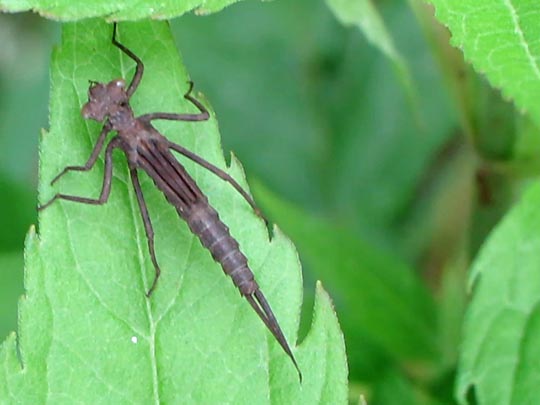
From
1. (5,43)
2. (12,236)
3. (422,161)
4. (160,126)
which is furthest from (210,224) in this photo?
(5,43)

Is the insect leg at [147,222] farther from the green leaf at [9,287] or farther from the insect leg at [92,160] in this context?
the green leaf at [9,287]

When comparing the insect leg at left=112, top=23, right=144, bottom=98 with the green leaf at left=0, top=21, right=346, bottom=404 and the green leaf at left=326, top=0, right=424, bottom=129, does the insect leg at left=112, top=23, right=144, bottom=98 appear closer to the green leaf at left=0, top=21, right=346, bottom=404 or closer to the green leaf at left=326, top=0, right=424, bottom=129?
the green leaf at left=0, top=21, right=346, bottom=404

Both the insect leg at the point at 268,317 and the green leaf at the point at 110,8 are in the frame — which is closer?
the green leaf at the point at 110,8

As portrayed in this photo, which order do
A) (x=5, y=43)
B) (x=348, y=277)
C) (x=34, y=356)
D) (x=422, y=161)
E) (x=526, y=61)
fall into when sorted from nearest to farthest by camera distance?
(x=34, y=356) < (x=526, y=61) < (x=348, y=277) < (x=422, y=161) < (x=5, y=43)

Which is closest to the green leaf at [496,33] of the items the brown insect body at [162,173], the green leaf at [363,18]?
the green leaf at [363,18]

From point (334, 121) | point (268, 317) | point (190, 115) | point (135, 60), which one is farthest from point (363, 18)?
point (334, 121)

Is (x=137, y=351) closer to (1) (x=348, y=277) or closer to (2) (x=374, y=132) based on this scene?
(1) (x=348, y=277)

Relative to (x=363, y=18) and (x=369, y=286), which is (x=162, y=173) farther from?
(x=369, y=286)

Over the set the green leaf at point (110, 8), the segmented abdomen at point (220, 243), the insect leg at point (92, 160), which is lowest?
the segmented abdomen at point (220, 243)
